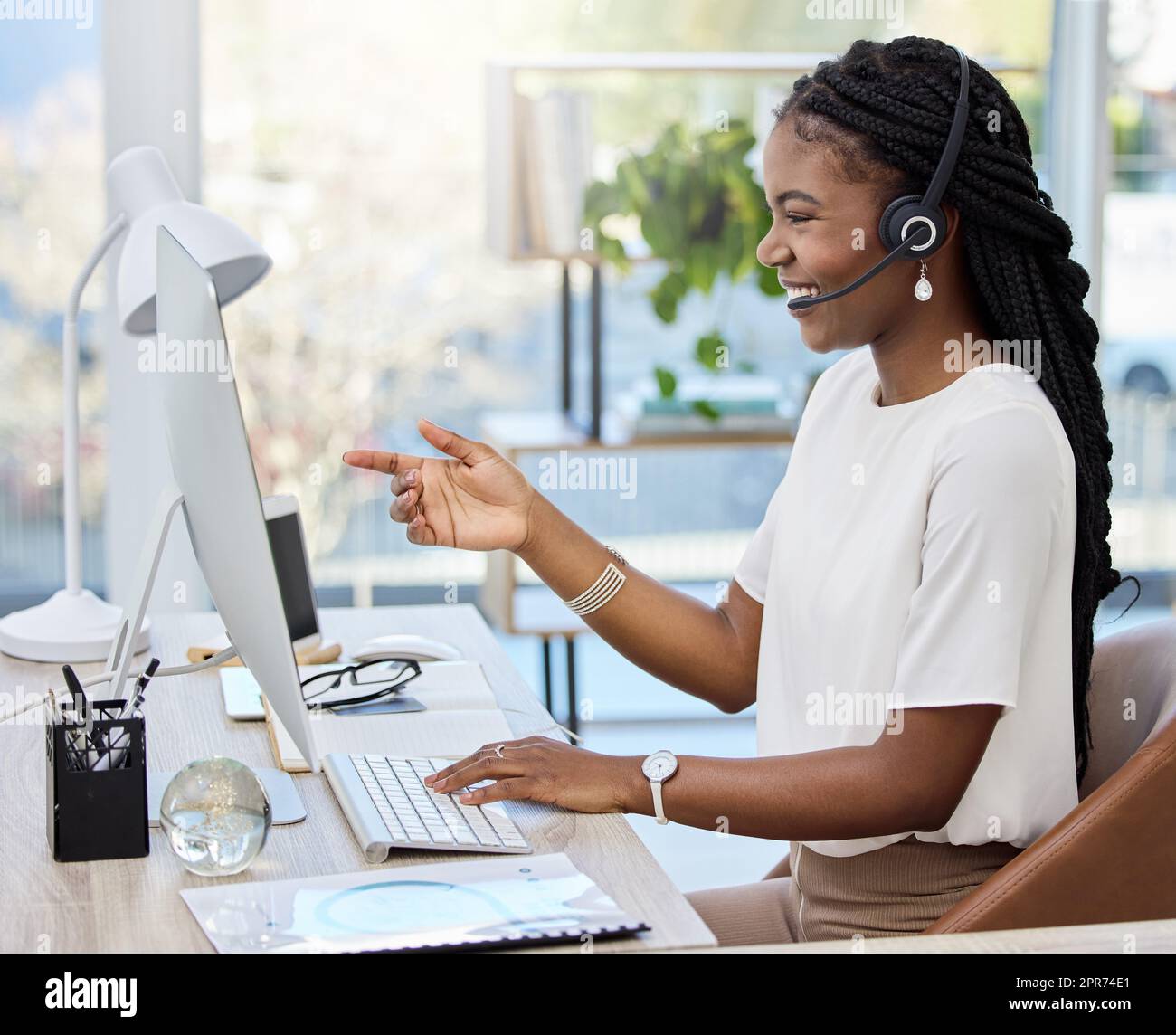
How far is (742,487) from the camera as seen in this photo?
384 centimetres

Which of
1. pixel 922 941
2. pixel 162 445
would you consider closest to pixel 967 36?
pixel 162 445

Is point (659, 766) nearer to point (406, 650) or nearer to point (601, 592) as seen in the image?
point (601, 592)

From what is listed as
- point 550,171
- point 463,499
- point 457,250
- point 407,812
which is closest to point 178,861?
point 407,812

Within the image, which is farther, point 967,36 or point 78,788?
point 967,36

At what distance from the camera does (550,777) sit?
4.42 ft

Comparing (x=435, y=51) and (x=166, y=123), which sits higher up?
(x=435, y=51)

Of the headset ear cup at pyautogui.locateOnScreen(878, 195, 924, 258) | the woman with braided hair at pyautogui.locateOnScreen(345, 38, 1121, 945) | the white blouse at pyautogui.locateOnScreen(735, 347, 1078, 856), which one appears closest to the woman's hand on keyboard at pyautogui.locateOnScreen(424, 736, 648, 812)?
the woman with braided hair at pyautogui.locateOnScreen(345, 38, 1121, 945)

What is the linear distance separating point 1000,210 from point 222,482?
78 cm

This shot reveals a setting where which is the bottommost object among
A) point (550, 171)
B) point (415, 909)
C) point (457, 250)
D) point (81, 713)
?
point (415, 909)

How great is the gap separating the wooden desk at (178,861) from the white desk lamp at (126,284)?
0.14 m

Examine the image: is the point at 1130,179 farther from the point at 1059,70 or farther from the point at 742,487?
the point at 742,487

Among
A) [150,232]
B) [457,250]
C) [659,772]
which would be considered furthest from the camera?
[457,250]

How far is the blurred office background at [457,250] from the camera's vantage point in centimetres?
318
